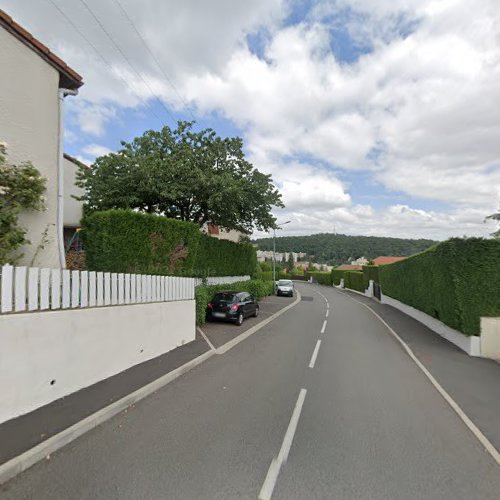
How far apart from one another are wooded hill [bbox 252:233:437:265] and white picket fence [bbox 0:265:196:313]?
11993 cm

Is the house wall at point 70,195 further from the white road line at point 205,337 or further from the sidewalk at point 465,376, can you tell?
the sidewalk at point 465,376

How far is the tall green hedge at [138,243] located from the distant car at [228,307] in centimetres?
179

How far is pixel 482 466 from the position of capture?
365 cm

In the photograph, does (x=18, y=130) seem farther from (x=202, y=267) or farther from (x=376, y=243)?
(x=376, y=243)

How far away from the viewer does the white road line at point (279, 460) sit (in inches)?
121

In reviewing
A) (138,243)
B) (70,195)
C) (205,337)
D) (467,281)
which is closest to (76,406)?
(205,337)

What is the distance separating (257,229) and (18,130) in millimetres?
15460

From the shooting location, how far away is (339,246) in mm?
135625

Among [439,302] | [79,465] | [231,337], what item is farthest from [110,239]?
[439,302]

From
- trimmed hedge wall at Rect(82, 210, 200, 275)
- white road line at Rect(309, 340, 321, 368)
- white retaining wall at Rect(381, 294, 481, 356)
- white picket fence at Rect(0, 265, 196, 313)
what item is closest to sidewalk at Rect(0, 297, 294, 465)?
white picket fence at Rect(0, 265, 196, 313)

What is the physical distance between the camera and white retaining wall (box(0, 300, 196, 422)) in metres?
4.23

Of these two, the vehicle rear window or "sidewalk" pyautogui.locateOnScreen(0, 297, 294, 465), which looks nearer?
"sidewalk" pyautogui.locateOnScreen(0, 297, 294, 465)

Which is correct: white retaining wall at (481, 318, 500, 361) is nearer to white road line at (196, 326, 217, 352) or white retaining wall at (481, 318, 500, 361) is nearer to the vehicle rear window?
white road line at (196, 326, 217, 352)

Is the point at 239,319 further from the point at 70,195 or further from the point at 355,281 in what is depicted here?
the point at 355,281
